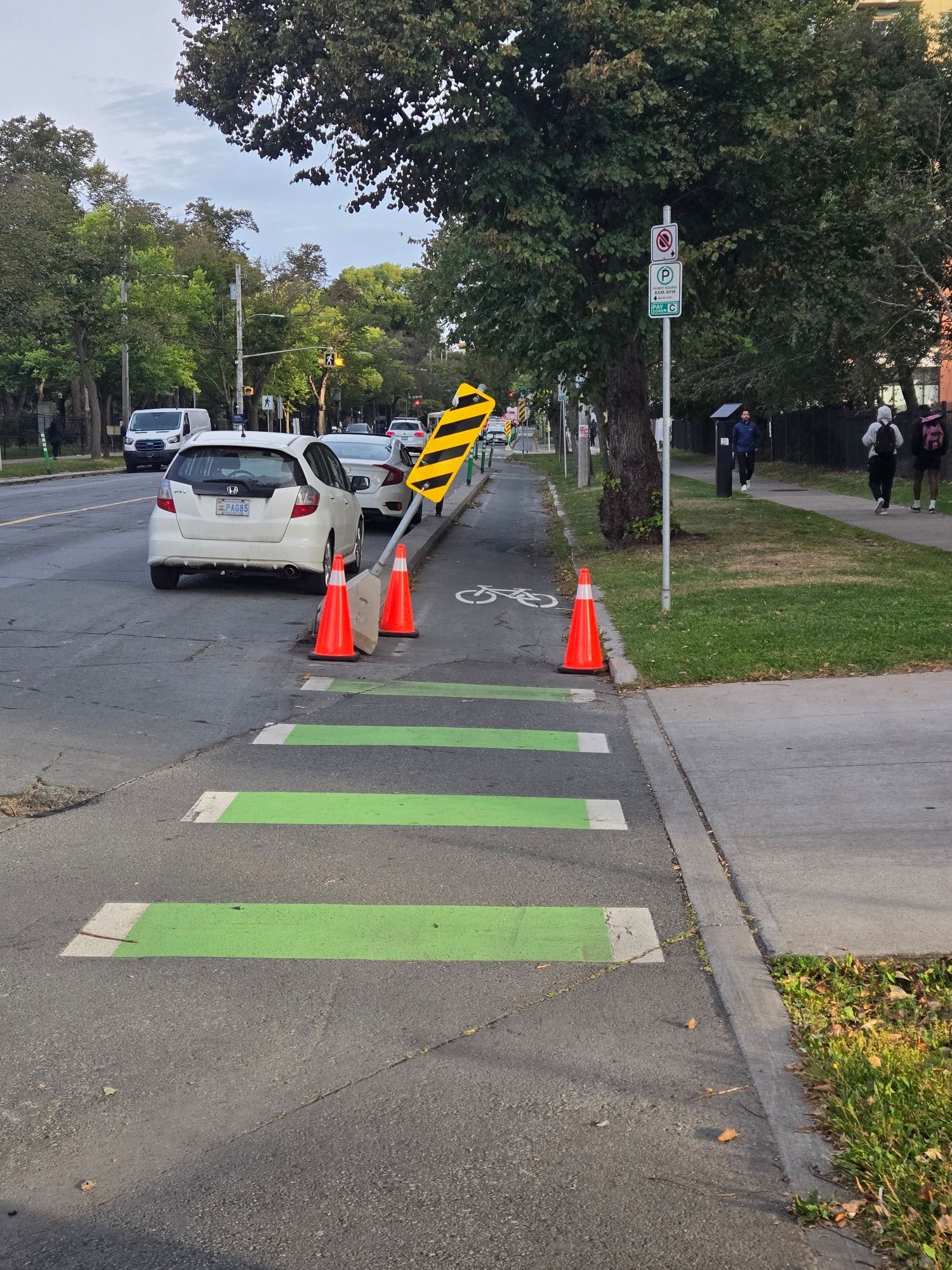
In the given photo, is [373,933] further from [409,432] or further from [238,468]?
[409,432]

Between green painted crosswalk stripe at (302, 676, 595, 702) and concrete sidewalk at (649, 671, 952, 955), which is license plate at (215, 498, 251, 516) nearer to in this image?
green painted crosswalk stripe at (302, 676, 595, 702)

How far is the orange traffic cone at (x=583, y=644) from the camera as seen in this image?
35.4 feet

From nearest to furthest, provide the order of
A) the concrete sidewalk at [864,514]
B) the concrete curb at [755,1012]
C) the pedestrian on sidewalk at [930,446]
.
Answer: the concrete curb at [755,1012], the concrete sidewalk at [864,514], the pedestrian on sidewalk at [930,446]

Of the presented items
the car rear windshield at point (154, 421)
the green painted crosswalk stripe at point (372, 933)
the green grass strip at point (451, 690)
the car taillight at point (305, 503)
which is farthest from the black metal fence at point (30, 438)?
the green painted crosswalk stripe at point (372, 933)

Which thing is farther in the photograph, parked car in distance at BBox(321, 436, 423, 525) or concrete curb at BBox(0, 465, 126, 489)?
concrete curb at BBox(0, 465, 126, 489)

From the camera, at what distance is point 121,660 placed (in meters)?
10.7

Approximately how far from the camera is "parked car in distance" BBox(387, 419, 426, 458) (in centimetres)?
5199

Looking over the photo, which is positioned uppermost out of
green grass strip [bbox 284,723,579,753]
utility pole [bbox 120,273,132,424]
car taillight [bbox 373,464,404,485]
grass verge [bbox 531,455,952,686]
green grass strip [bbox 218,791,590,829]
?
utility pole [bbox 120,273,132,424]

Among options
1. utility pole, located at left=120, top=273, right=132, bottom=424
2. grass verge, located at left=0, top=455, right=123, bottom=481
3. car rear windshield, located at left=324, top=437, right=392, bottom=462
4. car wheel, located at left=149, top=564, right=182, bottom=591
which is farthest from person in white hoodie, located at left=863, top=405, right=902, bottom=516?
utility pole, located at left=120, top=273, right=132, bottom=424

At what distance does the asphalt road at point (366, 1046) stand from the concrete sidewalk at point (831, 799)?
43 centimetres

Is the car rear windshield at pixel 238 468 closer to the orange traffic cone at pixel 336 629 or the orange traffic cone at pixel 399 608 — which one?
the orange traffic cone at pixel 399 608

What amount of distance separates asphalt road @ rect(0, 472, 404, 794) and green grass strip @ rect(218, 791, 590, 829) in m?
0.95

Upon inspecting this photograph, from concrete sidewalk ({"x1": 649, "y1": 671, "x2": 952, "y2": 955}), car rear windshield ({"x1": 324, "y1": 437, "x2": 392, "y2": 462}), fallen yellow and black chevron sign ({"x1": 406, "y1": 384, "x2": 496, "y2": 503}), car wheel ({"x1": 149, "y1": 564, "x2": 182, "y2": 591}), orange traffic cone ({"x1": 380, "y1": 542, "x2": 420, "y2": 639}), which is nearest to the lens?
concrete sidewalk ({"x1": 649, "y1": 671, "x2": 952, "y2": 955})

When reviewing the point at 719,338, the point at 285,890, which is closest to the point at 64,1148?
the point at 285,890
